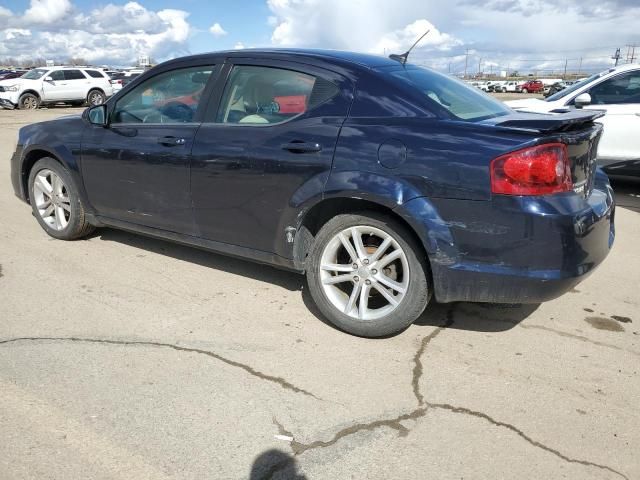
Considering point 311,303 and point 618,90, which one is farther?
point 618,90

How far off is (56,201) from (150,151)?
1511mm

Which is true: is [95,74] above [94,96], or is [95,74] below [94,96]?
above

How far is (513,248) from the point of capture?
2879 mm

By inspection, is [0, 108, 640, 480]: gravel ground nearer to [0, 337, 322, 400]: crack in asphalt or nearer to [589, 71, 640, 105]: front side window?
[0, 337, 322, 400]: crack in asphalt

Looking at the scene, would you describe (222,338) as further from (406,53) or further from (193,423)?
(406,53)

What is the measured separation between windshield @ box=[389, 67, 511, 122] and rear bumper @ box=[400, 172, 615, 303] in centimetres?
64

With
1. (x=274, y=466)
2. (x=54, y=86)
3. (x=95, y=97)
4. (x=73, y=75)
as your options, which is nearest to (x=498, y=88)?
(x=95, y=97)

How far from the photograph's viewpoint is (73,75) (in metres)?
24.6

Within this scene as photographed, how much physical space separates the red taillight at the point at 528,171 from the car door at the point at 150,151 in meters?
2.12

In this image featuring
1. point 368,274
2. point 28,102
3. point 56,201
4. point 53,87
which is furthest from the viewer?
point 53,87

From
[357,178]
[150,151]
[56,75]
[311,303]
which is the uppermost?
[56,75]

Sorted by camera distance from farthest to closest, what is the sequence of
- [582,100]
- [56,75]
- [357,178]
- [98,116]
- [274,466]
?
1. [56,75]
2. [582,100]
3. [98,116]
4. [357,178]
5. [274,466]

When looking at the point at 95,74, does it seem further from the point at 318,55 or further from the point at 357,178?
the point at 357,178

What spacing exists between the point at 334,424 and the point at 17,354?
1889 millimetres
